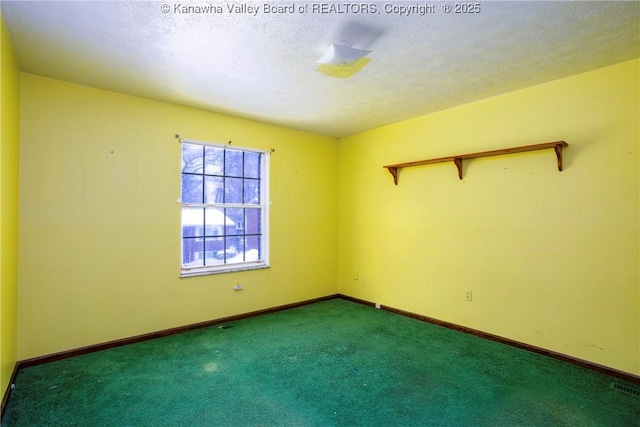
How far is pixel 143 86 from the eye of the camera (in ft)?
9.84

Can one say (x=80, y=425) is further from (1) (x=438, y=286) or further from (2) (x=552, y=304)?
(2) (x=552, y=304)

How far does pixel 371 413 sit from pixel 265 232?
2.64m

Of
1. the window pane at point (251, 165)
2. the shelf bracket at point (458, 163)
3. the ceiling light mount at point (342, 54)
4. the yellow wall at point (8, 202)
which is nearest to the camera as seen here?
the yellow wall at point (8, 202)

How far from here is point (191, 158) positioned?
12.1ft

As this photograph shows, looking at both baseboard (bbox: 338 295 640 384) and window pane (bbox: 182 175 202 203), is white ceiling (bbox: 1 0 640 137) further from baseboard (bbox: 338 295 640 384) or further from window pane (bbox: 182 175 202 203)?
baseboard (bbox: 338 295 640 384)

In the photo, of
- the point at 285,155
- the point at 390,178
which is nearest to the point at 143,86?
the point at 285,155

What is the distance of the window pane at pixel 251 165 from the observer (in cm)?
416

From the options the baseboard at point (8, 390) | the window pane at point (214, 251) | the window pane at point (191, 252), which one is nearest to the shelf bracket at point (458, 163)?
the window pane at point (214, 251)

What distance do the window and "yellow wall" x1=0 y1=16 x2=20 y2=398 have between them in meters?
1.37

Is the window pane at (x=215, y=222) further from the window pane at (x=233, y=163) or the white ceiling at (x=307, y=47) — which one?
the white ceiling at (x=307, y=47)

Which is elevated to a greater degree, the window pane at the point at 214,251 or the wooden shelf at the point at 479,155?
the wooden shelf at the point at 479,155

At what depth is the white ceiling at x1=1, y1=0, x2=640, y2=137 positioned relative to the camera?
1.94 meters

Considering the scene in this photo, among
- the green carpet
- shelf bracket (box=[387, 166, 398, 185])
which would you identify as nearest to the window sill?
the green carpet

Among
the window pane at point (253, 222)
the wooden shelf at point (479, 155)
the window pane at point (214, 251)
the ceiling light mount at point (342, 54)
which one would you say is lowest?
the window pane at point (214, 251)
